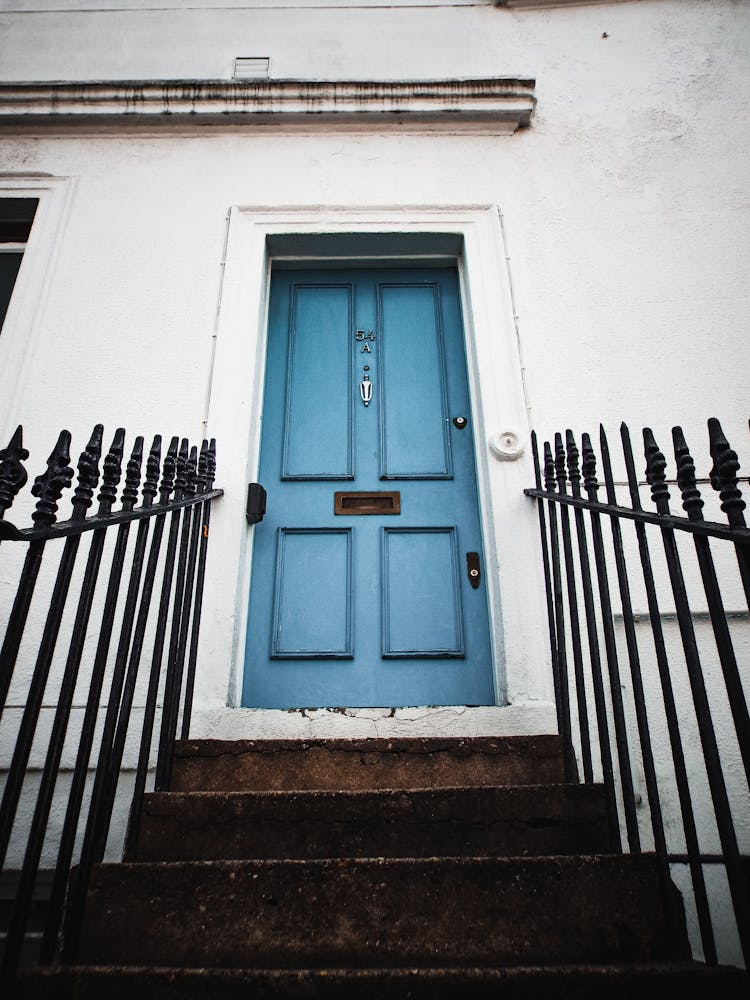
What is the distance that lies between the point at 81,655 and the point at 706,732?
1.53 metres

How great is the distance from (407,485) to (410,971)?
2140 millimetres

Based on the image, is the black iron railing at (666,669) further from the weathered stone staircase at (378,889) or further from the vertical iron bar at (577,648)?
the weathered stone staircase at (378,889)

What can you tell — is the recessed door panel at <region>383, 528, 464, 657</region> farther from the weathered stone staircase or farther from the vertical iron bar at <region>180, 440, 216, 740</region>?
the vertical iron bar at <region>180, 440, 216, 740</region>

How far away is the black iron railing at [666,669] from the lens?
4.28 ft

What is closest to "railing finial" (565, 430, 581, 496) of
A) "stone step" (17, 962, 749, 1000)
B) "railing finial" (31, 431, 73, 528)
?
"stone step" (17, 962, 749, 1000)

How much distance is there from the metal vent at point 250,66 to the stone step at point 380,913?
4.43 metres

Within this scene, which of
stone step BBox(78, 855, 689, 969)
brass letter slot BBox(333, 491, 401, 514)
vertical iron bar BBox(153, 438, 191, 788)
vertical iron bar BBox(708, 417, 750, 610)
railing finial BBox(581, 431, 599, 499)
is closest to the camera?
vertical iron bar BBox(708, 417, 750, 610)

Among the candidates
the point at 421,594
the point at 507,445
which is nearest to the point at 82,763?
the point at 421,594

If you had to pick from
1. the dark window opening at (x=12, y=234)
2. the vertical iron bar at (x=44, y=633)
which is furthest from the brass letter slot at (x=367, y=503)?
the dark window opening at (x=12, y=234)

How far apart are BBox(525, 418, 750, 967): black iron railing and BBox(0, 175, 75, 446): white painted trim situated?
257 cm

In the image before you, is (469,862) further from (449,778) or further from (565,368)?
(565,368)

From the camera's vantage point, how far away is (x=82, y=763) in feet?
4.95

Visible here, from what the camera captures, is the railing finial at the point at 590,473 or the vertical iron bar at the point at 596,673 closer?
the vertical iron bar at the point at 596,673

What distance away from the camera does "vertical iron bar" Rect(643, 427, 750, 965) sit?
1197 mm
